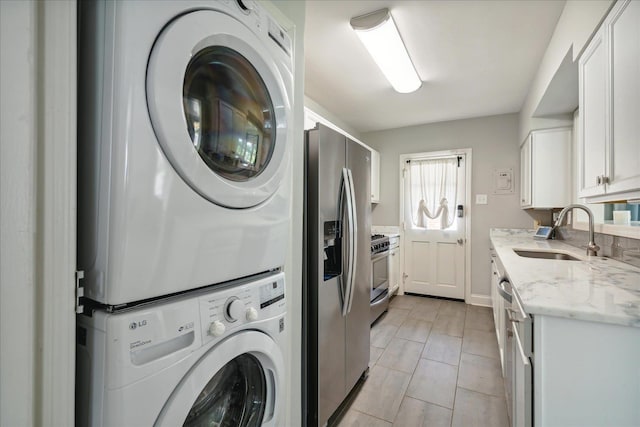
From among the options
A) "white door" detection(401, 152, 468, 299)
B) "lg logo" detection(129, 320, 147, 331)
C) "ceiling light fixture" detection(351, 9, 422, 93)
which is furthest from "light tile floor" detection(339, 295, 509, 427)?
"ceiling light fixture" detection(351, 9, 422, 93)

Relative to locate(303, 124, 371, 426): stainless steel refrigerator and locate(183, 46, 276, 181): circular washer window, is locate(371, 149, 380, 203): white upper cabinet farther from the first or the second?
locate(183, 46, 276, 181): circular washer window

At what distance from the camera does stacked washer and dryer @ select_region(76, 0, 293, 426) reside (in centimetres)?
57

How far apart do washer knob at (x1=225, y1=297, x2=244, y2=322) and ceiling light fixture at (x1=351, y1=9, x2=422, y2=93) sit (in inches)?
74.8

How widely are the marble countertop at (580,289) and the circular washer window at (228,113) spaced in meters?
0.99

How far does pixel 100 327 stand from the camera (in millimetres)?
574

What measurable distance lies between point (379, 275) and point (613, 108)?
7.71ft

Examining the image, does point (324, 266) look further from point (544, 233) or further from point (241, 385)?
point (544, 233)

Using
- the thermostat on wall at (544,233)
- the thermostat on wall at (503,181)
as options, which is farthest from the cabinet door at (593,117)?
the thermostat on wall at (503,181)

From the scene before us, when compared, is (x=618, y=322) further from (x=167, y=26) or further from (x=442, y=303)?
(x=442, y=303)

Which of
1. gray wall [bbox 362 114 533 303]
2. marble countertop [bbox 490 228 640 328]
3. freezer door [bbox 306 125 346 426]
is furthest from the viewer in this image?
gray wall [bbox 362 114 533 303]

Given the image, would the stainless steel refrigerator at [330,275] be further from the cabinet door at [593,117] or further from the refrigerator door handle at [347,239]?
the cabinet door at [593,117]

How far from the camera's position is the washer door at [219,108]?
0.62m

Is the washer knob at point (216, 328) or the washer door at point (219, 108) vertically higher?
the washer door at point (219, 108)

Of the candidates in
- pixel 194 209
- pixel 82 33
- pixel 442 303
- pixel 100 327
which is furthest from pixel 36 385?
pixel 442 303
